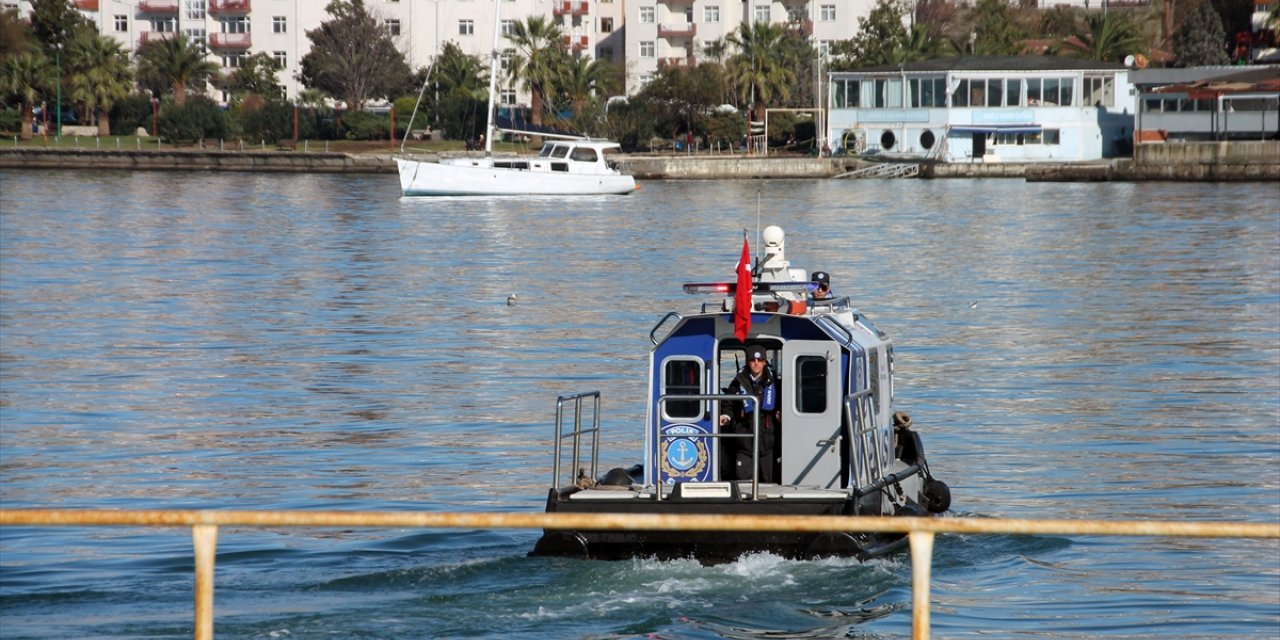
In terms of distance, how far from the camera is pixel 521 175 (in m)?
87.2

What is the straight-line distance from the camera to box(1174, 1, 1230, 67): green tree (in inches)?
5123

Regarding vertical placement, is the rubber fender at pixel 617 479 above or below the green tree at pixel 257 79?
below

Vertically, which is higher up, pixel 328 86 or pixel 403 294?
pixel 328 86

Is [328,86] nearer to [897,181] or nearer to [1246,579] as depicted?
[897,181]

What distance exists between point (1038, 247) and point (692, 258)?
12892 mm

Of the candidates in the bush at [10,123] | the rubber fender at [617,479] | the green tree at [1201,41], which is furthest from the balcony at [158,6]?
the rubber fender at [617,479]

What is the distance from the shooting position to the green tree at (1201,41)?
13012 centimetres

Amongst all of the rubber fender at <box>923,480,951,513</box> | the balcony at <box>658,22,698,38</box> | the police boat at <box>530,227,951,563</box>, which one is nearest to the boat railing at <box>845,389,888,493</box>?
the police boat at <box>530,227,951,563</box>

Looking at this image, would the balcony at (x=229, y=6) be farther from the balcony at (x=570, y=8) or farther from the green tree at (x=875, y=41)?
the green tree at (x=875, y=41)

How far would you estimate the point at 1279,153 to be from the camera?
314ft

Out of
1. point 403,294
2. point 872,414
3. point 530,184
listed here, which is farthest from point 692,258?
point 872,414

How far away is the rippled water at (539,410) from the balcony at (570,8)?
222 ft

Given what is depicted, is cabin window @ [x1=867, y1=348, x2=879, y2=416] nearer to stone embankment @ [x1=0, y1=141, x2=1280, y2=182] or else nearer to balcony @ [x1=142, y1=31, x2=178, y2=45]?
stone embankment @ [x1=0, y1=141, x2=1280, y2=182]

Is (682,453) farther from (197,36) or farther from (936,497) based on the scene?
(197,36)
